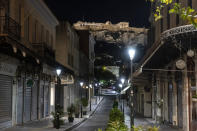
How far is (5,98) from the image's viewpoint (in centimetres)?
1988

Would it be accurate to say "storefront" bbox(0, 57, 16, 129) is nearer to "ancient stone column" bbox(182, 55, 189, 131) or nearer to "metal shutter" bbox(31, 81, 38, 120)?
"metal shutter" bbox(31, 81, 38, 120)

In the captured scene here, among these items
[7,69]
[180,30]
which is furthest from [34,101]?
[180,30]

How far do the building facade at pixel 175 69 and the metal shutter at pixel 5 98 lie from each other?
27.8 feet

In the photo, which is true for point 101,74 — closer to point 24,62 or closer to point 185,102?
point 24,62

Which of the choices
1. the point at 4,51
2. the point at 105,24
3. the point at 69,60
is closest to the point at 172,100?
the point at 4,51

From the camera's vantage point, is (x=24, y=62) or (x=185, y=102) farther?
(x=24, y=62)

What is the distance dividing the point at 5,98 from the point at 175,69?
11007mm

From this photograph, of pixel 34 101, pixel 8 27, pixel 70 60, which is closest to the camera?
pixel 8 27

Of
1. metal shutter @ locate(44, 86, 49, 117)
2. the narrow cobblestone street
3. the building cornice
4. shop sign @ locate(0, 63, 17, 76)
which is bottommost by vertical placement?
the narrow cobblestone street

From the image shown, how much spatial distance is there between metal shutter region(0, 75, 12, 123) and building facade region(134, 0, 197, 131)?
848 centimetres

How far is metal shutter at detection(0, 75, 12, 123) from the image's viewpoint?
19.3 metres

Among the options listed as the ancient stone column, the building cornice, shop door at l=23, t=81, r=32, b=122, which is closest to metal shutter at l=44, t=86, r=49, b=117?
shop door at l=23, t=81, r=32, b=122

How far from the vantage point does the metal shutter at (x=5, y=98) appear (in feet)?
63.3

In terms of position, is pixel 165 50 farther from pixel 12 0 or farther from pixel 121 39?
pixel 121 39
